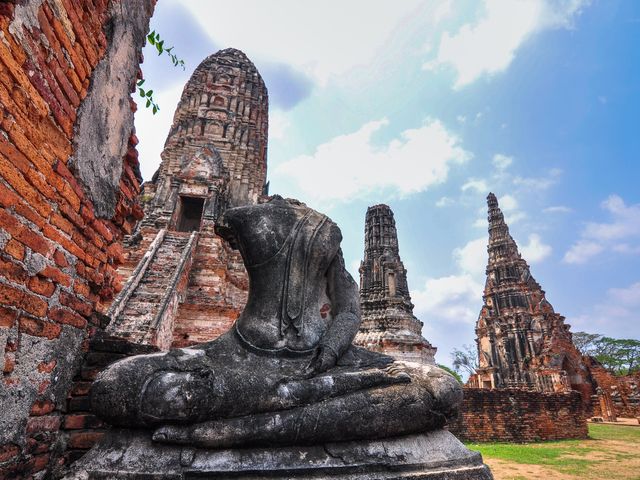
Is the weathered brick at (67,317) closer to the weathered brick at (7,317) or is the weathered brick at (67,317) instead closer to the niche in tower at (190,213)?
the weathered brick at (7,317)

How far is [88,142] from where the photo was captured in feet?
8.70

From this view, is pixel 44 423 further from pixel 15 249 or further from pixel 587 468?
pixel 587 468

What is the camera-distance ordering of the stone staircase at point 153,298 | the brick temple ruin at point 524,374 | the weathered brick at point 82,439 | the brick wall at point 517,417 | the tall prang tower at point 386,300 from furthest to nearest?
the tall prang tower at point 386,300 < the brick temple ruin at point 524,374 < the brick wall at point 517,417 < the stone staircase at point 153,298 < the weathered brick at point 82,439

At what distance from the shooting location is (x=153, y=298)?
24.4 feet

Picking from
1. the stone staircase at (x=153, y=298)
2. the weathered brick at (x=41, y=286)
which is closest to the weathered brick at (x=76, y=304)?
the weathered brick at (x=41, y=286)

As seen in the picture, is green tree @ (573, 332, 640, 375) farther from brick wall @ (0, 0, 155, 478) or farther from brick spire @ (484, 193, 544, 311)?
brick wall @ (0, 0, 155, 478)

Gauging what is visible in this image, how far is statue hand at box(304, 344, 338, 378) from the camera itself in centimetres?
232

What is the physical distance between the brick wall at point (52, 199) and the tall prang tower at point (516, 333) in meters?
21.8

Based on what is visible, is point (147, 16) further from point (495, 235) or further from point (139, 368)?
point (495, 235)

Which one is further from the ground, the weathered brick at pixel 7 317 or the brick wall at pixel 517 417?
the weathered brick at pixel 7 317

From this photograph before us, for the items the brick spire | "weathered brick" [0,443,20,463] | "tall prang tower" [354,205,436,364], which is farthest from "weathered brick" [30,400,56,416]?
the brick spire

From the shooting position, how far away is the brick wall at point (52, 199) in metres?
1.94

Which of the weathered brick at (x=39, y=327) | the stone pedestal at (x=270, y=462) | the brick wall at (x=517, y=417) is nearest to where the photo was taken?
the stone pedestal at (x=270, y=462)

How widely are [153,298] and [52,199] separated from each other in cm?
560
